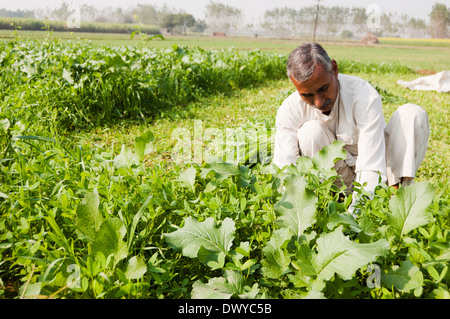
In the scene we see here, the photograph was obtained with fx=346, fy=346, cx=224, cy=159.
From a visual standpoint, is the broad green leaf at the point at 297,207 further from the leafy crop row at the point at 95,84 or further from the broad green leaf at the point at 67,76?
the broad green leaf at the point at 67,76

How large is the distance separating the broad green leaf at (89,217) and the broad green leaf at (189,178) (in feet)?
1.55

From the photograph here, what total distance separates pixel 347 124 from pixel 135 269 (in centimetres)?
164

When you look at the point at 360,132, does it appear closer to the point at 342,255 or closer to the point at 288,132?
the point at 288,132

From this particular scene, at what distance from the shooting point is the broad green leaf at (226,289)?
1.17 m

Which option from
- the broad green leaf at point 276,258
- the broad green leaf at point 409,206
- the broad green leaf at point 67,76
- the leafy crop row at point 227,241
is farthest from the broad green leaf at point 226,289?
the broad green leaf at point 67,76

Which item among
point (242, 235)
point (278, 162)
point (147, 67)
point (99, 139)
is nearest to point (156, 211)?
point (242, 235)

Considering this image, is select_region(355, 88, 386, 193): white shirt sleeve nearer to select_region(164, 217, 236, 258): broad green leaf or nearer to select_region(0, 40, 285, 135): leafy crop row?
select_region(164, 217, 236, 258): broad green leaf

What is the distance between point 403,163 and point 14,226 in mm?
2207

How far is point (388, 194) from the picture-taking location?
1.54 metres

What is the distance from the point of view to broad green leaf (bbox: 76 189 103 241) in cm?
136

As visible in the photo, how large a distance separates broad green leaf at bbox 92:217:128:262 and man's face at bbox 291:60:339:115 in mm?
1233

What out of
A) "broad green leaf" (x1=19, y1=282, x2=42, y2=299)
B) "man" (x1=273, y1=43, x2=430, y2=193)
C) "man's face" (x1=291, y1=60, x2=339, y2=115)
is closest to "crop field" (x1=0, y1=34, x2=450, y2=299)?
"broad green leaf" (x1=19, y1=282, x2=42, y2=299)
